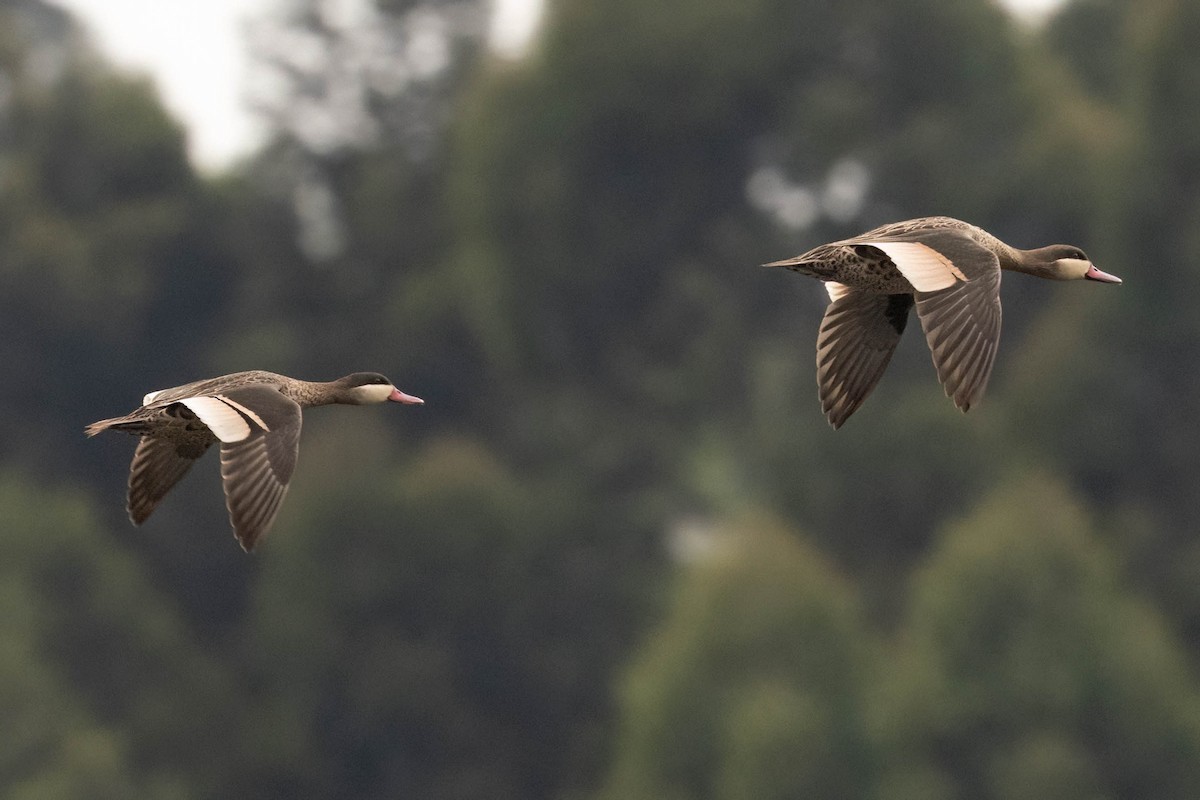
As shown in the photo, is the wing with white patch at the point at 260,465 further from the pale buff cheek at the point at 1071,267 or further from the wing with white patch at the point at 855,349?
the pale buff cheek at the point at 1071,267

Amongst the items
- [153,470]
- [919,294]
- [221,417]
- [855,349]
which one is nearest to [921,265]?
[919,294]

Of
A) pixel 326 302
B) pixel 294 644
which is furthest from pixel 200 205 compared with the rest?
pixel 294 644

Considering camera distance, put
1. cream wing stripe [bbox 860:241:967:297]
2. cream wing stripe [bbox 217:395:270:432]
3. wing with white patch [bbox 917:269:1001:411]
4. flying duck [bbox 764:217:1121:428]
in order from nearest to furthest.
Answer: wing with white patch [bbox 917:269:1001:411]
flying duck [bbox 764:217:1121:428]
cream wing stripe [bbox 860:241:967:297]
cream wing stripe [bbox 217:395:270:432]

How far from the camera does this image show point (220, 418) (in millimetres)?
16719

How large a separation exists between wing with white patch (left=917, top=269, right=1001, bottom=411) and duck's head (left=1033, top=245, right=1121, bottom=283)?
217cm

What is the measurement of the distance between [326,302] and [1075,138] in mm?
14932

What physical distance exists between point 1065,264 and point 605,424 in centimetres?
3947

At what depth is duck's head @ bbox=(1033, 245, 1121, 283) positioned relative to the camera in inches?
728

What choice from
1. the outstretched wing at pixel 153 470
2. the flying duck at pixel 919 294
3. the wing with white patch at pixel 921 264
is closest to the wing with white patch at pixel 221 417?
the outstretched wing at pixel 153 470

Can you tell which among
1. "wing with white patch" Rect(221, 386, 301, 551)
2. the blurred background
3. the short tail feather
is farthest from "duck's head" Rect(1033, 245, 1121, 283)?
the blurred background

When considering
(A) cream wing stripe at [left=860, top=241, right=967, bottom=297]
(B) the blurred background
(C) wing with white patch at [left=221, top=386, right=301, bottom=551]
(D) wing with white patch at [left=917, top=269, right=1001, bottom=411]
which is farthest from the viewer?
(B) the blurred background

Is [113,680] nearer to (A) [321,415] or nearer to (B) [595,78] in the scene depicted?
(A) [321,415]

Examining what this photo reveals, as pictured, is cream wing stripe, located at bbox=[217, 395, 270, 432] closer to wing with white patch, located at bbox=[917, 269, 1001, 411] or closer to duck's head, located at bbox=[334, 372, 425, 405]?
duck's head, located at bbox=[334, 372, 425, 405]

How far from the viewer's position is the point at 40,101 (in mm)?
60688
